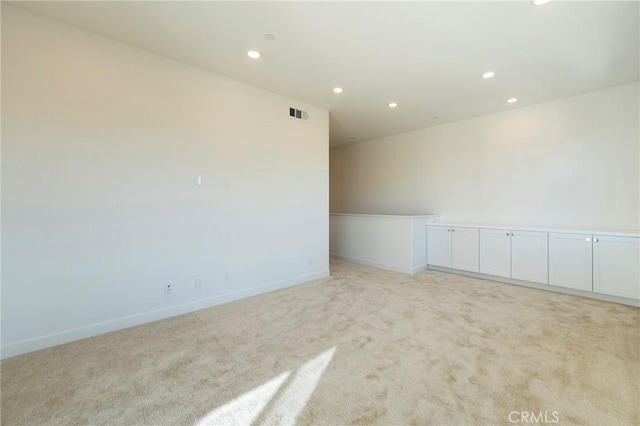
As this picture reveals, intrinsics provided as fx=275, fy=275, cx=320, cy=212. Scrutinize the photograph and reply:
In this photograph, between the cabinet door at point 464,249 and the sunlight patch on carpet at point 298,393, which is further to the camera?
the cabinet door at point 464,249

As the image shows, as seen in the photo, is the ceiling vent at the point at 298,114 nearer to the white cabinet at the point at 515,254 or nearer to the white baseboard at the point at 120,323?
the white baseboard at the point at 120,323

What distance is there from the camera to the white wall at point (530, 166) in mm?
3795

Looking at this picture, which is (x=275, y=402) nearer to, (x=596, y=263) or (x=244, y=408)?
(x=244, y=408)

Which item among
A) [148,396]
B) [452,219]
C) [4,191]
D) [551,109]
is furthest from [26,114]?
[551,109]

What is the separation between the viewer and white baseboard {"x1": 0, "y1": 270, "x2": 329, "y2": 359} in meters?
2.37

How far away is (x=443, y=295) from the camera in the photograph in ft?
12.5

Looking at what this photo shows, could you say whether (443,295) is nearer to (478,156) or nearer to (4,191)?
(478,156)

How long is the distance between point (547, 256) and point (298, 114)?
424cm

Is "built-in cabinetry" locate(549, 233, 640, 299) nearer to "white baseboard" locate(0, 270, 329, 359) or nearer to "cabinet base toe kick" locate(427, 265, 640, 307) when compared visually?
"cabinet base toe kick" locate(427, 265, 640, 307)

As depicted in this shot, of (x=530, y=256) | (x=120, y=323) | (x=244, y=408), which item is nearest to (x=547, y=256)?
(x=530, y=256)

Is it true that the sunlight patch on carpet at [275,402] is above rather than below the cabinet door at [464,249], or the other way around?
below

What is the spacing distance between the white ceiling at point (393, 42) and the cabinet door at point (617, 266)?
2.12 m

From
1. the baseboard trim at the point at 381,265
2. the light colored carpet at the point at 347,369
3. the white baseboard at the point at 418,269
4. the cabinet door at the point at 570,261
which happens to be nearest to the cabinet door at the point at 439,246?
the white baseboard at the point at 418,269

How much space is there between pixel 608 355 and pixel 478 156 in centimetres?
360
